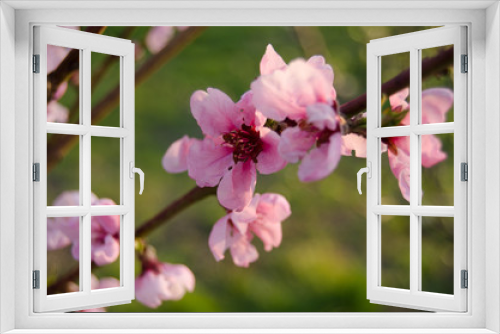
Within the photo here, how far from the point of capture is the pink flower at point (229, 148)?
163 cm

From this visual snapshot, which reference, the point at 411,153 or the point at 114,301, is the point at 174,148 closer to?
the point at 114,301

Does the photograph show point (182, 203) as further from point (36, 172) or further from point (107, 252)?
point (36, 172)

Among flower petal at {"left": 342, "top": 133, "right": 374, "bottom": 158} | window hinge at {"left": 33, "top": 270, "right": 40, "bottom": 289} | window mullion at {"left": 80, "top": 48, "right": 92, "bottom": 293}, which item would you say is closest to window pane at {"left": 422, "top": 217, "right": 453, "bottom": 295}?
flower petal at {"left": 342, "top": 133, "right": 374, "bottom": 158}

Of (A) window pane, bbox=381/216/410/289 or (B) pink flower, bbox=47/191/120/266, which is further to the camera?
(A) window pane, bbox=381/216/410/289

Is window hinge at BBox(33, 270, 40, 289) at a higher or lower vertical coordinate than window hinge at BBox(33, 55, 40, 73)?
lower

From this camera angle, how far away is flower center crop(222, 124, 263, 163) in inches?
64.6

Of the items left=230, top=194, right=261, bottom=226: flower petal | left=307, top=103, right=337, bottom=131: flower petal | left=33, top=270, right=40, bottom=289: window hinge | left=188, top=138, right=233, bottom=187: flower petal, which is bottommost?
left=33, top=270, right=40, bottom=289: window hinge

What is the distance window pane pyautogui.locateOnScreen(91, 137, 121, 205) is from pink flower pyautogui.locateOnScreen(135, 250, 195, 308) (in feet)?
5.45

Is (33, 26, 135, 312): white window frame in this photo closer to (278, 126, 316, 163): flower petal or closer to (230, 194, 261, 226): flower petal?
(230, 194, 261, 226): flower petal

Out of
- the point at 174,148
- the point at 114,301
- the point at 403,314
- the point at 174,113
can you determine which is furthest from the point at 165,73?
the point at 403,314

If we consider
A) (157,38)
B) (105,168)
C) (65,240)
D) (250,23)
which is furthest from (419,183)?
(105,168)

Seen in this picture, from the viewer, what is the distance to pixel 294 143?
1526 millimetres

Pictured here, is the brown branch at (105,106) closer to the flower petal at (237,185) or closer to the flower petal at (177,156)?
the flower petal at (177,156)

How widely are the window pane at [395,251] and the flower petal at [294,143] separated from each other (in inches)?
88.7
